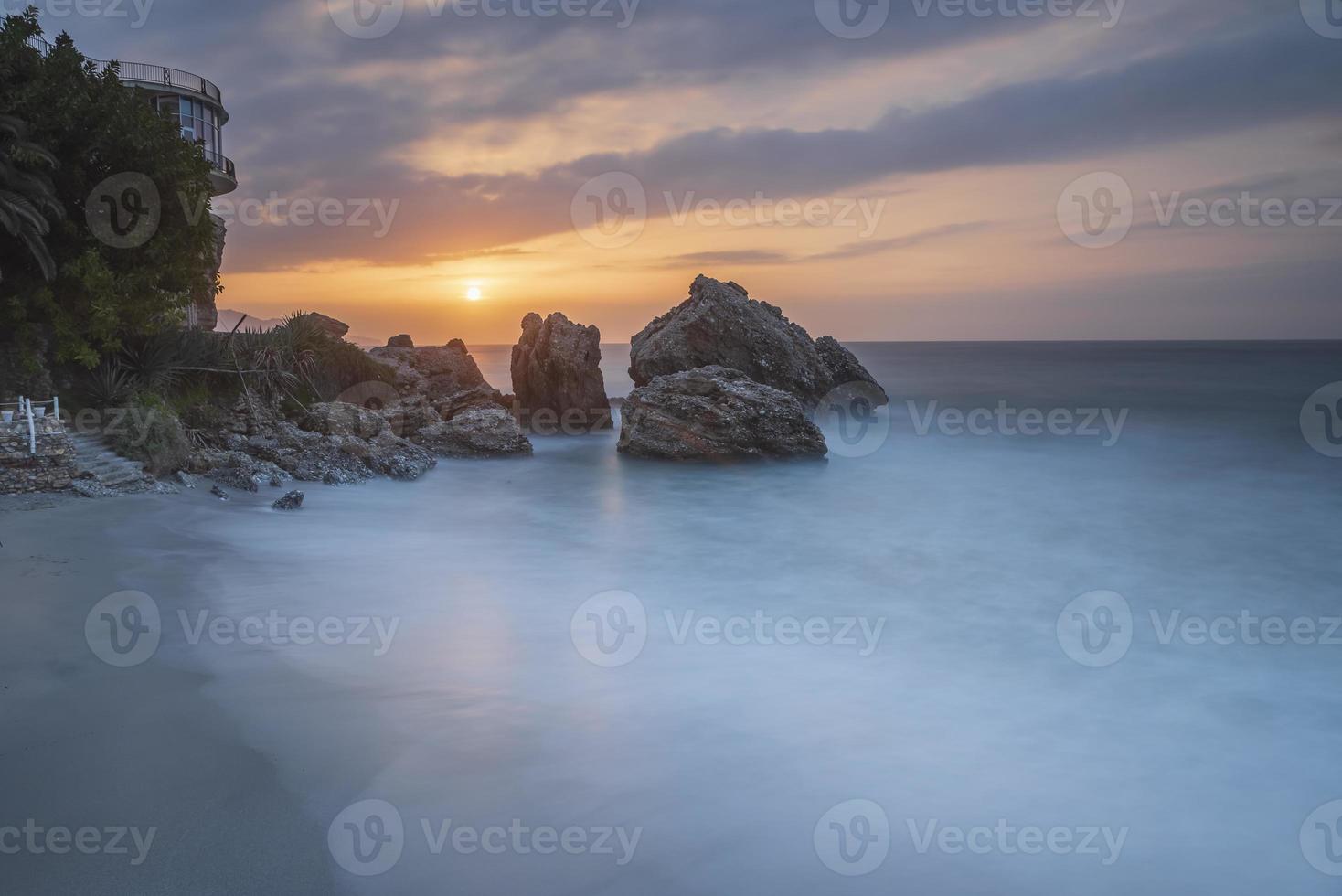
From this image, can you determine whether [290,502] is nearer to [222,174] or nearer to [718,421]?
[718,421]

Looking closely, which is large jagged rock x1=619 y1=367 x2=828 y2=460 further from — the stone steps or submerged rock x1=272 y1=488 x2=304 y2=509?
the stone steps

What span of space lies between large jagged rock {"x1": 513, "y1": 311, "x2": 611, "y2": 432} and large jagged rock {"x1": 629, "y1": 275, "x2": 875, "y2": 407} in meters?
1.91

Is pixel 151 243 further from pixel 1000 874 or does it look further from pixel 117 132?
pixel 1000 874

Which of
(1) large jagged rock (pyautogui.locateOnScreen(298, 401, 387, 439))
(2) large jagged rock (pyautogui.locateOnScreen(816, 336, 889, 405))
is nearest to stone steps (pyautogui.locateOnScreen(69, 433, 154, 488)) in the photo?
→ (1) large jagged rock (pyautogui.locateOnScreen(298, 401, 387, 439))

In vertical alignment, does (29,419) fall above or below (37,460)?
above

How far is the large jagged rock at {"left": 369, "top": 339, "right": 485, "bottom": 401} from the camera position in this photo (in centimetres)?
2502

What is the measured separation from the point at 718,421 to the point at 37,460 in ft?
41.5

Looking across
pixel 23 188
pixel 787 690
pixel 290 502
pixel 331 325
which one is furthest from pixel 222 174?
pixel 787 690

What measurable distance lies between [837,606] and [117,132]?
50.4ft

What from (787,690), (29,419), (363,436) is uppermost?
(29,419)

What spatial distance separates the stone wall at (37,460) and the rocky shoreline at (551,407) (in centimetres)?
43

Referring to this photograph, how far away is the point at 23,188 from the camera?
44.1 ft

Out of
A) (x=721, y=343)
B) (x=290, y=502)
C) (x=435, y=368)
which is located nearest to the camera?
(x=290, y=502)

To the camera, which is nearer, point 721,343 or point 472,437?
point 472,437
